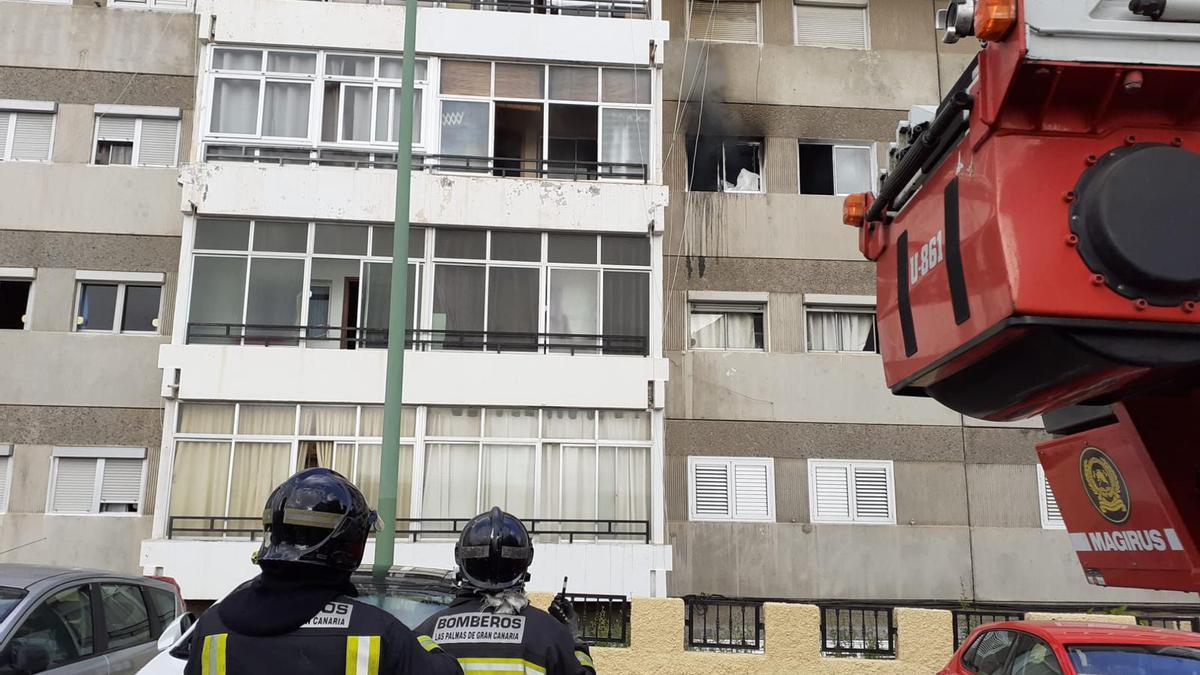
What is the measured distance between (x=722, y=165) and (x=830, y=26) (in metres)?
3.71

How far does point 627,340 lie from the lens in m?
16.6

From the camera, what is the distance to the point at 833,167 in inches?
752

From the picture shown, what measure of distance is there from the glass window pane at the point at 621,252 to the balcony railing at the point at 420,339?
1.26 m

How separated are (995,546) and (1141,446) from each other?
1516 cm

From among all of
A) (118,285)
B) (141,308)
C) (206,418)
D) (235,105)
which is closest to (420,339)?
(206,418)

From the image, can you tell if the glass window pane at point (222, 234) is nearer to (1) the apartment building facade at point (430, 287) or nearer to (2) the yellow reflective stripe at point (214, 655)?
(1) the apartment building facade at point (430, 287)

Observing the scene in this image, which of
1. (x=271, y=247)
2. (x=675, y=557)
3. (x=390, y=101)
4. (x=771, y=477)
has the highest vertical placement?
(x=390, y=101)

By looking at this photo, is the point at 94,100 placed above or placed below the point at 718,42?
below

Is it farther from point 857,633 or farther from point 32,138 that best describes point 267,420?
point 857,633

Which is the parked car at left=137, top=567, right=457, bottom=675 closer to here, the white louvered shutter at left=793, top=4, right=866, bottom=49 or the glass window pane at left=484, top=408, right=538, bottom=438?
the glass window pane at left=484, top=408, right=538, bottom=438

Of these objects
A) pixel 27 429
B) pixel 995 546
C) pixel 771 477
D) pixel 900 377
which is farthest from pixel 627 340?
pixel 900 377

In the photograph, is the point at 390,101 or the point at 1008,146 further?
the point at 390,101

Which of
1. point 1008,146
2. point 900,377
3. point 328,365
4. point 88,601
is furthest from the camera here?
point 328,365

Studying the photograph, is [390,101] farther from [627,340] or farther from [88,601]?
[88,601]
